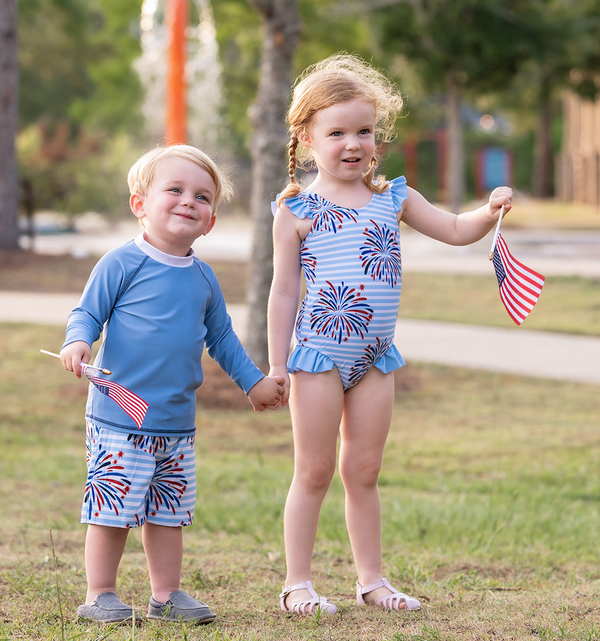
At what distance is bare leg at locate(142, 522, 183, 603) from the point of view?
2.77m

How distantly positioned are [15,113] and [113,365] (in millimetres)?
12803

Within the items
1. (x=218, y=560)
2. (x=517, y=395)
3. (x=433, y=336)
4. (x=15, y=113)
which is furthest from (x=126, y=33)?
(x=218, y=560)

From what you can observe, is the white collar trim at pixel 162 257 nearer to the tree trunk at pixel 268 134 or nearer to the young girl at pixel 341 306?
the young girl at pixel 341 306

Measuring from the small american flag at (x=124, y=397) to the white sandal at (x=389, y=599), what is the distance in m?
0.98

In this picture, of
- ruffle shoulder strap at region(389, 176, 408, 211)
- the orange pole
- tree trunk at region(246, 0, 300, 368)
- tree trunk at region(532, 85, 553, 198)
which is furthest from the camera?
tree trunk at region(532, 85, 553, 198)

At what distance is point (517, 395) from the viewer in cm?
688

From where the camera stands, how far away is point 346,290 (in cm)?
281

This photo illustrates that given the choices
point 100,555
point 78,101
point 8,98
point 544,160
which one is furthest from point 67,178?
point 544,160

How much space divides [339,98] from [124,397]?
3.75 feet

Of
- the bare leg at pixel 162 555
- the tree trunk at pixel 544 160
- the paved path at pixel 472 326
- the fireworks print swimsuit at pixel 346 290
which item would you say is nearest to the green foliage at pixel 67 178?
the paved path at pixel 472 326

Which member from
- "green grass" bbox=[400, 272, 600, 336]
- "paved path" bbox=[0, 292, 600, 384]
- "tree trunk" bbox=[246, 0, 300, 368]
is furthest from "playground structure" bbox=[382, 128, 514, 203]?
"tree trunk" bbox=[246, 0, 300, 368]

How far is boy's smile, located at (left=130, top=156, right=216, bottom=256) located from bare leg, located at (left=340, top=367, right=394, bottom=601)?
0.72 meters

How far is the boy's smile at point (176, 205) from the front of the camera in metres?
2.73

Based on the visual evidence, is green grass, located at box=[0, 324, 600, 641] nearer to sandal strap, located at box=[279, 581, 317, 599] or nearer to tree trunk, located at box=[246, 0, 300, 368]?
sandal strap, located at box=[279, 581, 317, 599]
